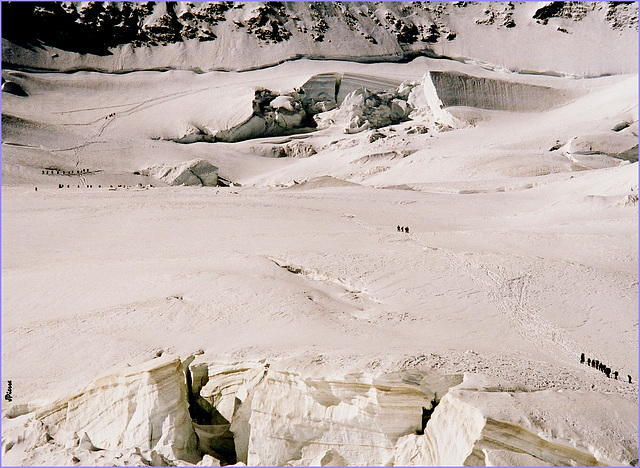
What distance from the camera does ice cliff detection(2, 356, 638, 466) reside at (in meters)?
6.56

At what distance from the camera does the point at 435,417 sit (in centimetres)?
701

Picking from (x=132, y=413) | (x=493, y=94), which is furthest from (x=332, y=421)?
(x=493, y=94)

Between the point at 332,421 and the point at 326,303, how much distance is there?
12.2 ft

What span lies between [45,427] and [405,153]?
24557 mm

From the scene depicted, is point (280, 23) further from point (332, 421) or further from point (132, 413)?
point (332, 421)

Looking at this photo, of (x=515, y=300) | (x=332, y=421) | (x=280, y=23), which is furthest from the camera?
(x=280, y=23)

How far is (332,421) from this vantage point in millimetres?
7336

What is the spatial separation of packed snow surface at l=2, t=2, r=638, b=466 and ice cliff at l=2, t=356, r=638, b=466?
2 cm

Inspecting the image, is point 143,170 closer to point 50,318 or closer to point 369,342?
point 50,318

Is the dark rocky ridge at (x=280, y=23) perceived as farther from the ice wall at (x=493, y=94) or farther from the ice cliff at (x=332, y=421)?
the ice cliff at (x=332, y=421)

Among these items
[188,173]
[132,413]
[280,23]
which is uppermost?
[280,23]

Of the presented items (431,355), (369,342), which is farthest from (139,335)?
(431,355)

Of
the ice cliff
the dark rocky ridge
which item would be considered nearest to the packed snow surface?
the ice cliff
